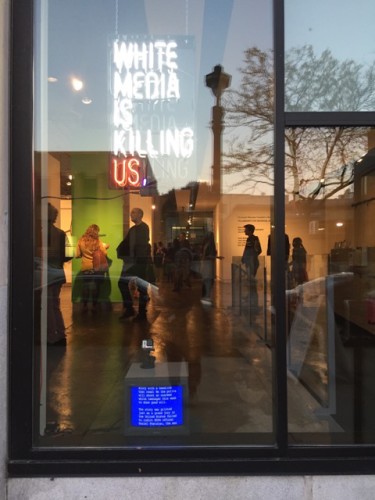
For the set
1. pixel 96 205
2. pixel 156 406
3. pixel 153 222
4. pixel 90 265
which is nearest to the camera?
pixel 156 406

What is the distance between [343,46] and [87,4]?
1975 mm

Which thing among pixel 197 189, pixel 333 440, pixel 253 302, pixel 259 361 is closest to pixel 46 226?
pixel 259 361

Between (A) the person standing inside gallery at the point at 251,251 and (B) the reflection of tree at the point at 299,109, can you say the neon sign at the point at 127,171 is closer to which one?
(B) the reflection of tree at the point at 299,109

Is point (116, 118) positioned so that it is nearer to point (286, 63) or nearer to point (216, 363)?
point (286, 63)

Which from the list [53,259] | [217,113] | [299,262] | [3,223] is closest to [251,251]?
[299,262]

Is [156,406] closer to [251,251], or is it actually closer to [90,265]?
[251,251]

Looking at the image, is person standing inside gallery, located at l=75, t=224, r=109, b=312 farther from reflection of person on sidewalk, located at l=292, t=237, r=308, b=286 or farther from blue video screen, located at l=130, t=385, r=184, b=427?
reflection of person on sidewalk, located at l=292, t=237, r=308, b=286

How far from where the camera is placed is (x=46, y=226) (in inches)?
123

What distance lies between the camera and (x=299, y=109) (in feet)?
9.89

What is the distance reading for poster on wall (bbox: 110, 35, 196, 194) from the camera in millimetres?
3643

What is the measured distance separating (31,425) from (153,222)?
9.81 feet

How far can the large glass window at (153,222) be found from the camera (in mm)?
3176

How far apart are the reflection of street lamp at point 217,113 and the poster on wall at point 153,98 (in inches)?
11.2

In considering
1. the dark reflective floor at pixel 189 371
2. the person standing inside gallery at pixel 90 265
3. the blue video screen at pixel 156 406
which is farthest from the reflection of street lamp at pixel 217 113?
the blue video screen at pixel 156 406
